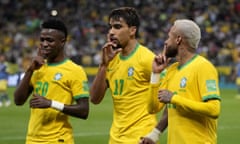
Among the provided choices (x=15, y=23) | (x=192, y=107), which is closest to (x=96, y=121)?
(x=192, y=107)

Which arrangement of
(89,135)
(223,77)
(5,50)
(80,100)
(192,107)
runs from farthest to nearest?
(5,50), (223,77), (89,135), (80,100), (192,107)

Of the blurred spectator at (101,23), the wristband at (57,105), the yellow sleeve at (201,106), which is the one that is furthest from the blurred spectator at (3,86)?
the yellow sleeve at (201,106)

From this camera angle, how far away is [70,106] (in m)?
7.73

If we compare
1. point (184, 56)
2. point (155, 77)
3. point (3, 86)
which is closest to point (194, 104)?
point (184, 56)

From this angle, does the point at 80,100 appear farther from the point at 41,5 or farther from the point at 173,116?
the point at 41,5

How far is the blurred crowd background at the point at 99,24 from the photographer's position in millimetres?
39094

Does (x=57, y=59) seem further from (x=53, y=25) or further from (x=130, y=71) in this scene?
(x=130, y=71)

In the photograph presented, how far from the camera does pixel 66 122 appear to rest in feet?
26.0

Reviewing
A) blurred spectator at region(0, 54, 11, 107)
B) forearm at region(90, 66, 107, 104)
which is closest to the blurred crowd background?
blurred spectator at region(0, 54, 11, 107)

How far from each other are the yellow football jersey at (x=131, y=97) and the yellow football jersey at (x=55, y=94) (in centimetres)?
55

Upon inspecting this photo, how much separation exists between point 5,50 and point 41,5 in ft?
21.4

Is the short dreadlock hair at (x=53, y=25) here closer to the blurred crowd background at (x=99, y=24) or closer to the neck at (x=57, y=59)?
the neck at (x=57, y=59)

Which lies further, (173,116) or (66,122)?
(66,122)

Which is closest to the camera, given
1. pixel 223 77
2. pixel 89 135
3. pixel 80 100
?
pixel 80 100
